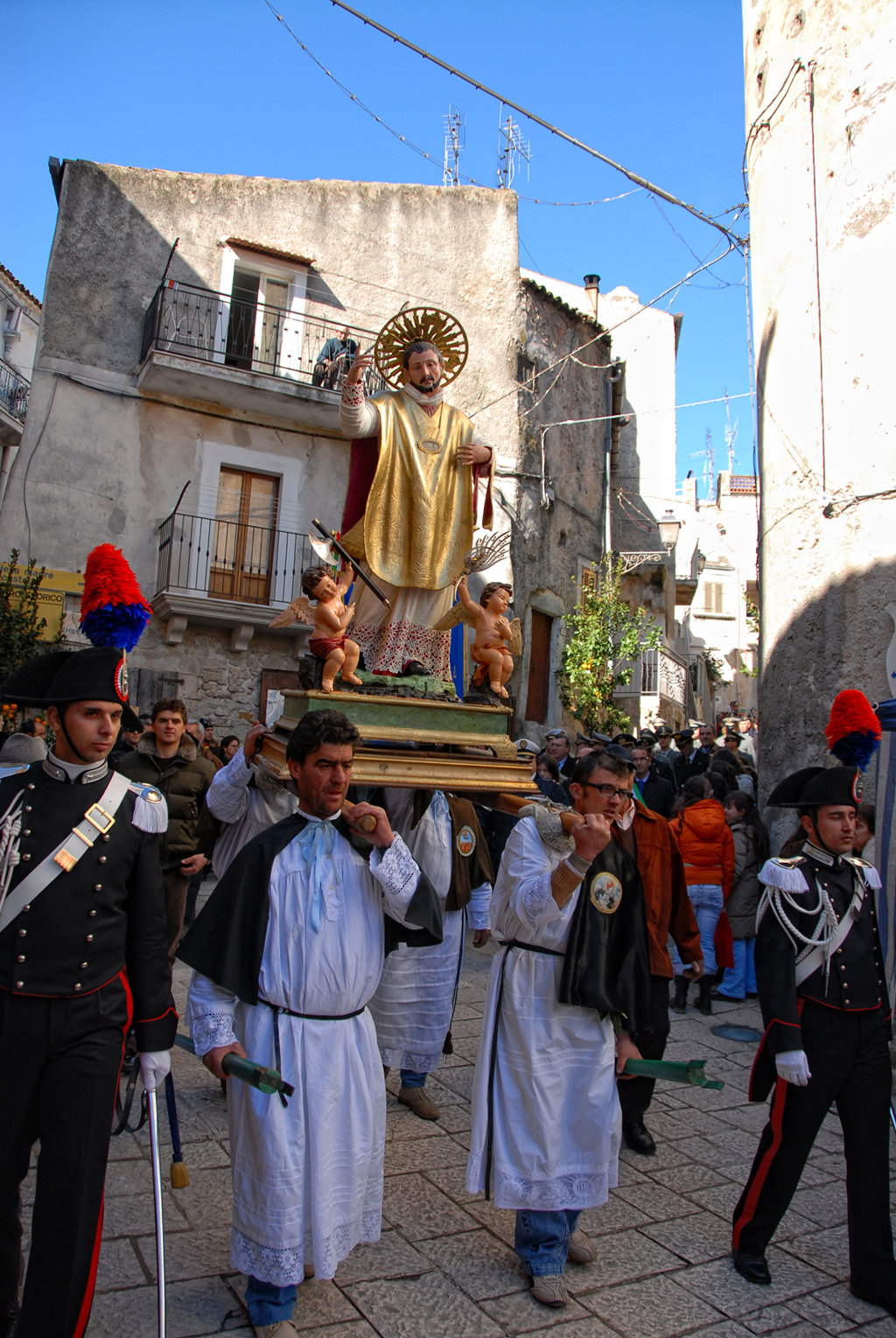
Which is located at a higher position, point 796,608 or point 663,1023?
point 796,608

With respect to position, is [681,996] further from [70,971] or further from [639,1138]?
[70,971]

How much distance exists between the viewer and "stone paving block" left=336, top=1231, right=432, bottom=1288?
10.4ft

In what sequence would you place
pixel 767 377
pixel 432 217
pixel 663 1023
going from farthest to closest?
1. pixel 432 217
2. pixel 767 377
3. pixel 663 1023

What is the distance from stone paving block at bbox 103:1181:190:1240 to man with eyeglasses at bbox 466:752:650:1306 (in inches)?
43.2

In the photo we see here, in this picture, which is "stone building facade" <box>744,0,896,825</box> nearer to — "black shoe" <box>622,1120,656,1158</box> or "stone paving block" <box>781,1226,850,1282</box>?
"black shoe" <box>622,1120,656,1158</box>

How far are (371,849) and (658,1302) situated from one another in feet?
5.89

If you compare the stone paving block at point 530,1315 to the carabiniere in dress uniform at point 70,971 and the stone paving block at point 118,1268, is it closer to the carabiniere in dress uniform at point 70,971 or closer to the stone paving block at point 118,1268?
the stone paving block at point 118,1268

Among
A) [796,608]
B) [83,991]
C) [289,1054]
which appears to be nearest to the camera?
[83,991]

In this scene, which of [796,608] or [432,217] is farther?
[432,217]

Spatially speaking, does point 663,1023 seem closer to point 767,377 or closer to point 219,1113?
point 219,1113

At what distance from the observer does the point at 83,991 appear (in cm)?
253

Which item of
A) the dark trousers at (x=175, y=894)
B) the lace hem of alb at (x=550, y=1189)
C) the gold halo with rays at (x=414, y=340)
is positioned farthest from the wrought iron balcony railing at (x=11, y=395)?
the lace hem of alb at (x=550, y=1189)

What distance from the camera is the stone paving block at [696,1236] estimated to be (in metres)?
3.48

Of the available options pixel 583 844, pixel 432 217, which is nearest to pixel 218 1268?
pixel 583 844
